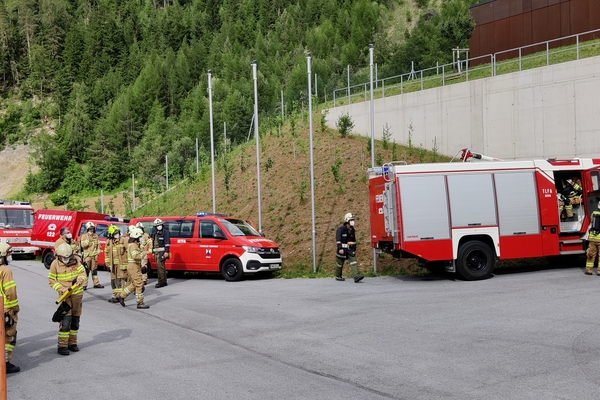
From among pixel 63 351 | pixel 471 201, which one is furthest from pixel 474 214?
pixel 63 351

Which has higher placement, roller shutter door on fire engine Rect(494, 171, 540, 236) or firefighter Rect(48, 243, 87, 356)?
roller shutter door on fire engine Rect(494, 171, 540, 236)

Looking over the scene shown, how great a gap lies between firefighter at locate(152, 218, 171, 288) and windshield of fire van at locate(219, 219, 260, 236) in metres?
2.00

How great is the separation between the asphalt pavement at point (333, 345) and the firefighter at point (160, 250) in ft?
9.15

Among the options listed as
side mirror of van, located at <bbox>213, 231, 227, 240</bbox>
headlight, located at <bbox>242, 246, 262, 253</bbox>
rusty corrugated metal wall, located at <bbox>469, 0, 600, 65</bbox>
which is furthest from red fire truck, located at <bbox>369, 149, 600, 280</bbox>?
rusty corrugated metal wall, located at <bbox>469, 0, 600, 65</bbox>

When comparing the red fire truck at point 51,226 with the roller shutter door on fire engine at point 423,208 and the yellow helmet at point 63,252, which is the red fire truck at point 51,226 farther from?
the yellow helmet at point 63,252

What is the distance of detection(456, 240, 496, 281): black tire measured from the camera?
16.9 metres

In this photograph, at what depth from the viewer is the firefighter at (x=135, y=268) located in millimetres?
14422

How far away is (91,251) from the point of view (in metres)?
19.3

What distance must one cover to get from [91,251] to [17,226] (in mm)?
15214

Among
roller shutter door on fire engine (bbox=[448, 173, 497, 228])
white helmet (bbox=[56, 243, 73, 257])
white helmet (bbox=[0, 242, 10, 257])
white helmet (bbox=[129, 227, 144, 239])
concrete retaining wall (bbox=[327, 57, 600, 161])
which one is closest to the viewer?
white helmet (bbox=[0, 242, 10, 257])

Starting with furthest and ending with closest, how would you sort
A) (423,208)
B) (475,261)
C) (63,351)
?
(475,261) < (423,208) < (63,351)

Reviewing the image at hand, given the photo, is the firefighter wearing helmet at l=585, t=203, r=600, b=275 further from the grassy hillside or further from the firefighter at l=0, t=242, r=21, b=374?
the firefighter at l=0, t=242, r=21, b=374

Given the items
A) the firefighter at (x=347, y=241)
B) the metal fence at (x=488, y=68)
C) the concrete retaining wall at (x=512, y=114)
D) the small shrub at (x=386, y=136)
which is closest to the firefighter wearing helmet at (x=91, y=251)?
the firefighter at (x=347, y=241)

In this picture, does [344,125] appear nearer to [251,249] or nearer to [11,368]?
[251,249]
